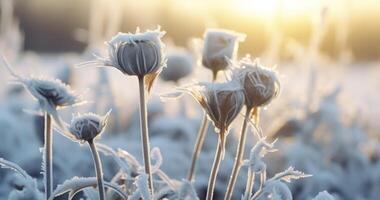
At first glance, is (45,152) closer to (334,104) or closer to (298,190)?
(298,190)

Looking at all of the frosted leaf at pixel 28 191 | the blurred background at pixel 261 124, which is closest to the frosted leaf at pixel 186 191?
the frosted leaf at pixel 28 191

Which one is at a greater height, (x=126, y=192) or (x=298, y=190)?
(x=126, y=192)

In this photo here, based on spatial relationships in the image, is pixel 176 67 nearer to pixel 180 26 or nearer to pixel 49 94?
pixel 49 94

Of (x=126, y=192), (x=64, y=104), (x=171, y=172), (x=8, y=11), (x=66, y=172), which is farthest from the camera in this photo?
(x=8, y=11)

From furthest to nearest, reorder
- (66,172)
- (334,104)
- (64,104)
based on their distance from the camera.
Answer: (334,104) → (66,172) → (64,104)

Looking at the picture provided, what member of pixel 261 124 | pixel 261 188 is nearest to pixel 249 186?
pixel 261 188

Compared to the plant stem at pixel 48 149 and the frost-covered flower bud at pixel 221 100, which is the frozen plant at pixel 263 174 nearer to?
the frost-covered flower bud at pixel 221 100

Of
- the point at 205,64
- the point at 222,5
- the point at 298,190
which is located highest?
the point at 222,5

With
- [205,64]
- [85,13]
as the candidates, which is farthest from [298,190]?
[85,13]
